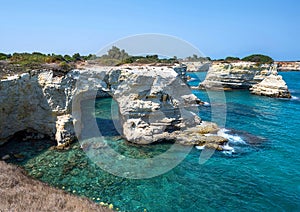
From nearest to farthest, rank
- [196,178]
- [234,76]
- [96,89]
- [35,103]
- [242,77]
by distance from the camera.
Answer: [196,178] < [35,103] < [96,89] < [242,77] < [234,76]

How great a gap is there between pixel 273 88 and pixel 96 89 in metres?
36.1

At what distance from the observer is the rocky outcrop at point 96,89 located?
15695mm

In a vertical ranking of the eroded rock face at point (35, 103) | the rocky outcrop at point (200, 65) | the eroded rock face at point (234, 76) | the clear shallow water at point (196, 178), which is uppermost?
the rocky outcrop at point (200, 65)

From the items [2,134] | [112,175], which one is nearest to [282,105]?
[112,175]

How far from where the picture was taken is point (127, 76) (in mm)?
17062

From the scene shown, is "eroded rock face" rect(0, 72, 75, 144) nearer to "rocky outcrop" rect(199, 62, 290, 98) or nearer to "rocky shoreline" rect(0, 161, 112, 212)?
"rocky shoreline" rect(0, 161, 112, 212)

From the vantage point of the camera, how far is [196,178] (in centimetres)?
1255

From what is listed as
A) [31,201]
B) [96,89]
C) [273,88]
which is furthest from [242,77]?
[31,201]

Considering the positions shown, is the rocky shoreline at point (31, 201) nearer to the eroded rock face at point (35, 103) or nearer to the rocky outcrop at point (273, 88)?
the eroded rock face at point (35, 103)

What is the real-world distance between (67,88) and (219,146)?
11.8 m

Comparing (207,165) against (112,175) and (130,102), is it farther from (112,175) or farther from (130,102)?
(130,102)

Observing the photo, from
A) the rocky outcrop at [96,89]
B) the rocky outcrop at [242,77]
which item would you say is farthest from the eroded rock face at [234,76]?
the rocky outcrop at [96,89]

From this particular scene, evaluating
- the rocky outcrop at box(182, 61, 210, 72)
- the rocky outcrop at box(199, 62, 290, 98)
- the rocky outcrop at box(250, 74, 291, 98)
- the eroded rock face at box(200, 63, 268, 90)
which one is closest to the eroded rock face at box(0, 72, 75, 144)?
the rocky outcrop at box(250, 74, 291, 98)

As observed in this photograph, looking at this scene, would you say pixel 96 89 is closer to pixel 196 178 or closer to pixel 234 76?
pixel 196 178
